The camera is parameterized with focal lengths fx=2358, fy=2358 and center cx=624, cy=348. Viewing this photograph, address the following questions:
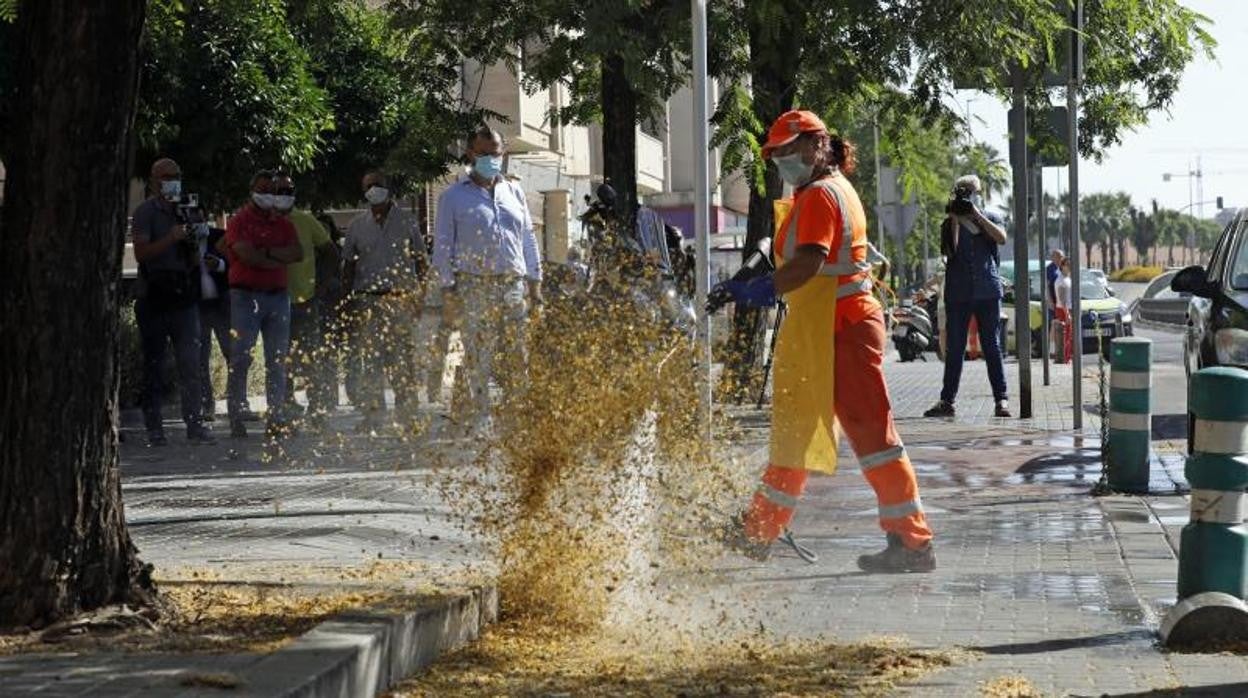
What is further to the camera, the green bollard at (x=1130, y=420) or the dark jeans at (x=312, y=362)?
the dark jeans at (x=312, y=362)

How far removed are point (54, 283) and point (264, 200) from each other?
899 cm

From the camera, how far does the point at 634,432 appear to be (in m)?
8.25

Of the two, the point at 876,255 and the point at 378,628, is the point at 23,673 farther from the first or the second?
the point at 876,255

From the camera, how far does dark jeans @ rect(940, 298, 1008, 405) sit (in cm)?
1788

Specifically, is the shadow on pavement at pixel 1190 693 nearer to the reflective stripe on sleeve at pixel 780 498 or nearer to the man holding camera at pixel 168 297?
the reflective stripe on sleeve at pixel 780 498

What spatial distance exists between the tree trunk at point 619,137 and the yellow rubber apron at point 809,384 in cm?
920

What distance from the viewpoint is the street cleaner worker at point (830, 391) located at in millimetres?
9062

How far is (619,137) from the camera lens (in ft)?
61.0

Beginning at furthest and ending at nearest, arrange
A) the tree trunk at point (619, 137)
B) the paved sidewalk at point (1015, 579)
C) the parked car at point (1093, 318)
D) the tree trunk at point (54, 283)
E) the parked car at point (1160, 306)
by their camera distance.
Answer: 1. the parked car at point (1160, 306)
2. the parked car at point (1093, 318)
3. the tree trunk at point (619, 137)
4. the paved sidewalk at point (1015, 579)
5. the tree trunk at point (54, 283)

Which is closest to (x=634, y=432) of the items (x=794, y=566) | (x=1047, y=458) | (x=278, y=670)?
(x=794, y=566)

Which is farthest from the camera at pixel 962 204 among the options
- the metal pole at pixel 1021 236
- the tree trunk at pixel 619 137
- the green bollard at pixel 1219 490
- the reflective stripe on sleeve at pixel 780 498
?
the green bollard at pixel 1219 490

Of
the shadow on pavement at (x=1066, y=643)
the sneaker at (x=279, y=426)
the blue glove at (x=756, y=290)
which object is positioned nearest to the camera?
the shadow on pavement at (x=1066, y=643)

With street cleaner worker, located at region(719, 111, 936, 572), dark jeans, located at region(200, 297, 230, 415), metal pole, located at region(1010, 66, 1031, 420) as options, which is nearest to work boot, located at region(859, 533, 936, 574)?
street cleaner worker, located at region(719, 111, 936, 572)

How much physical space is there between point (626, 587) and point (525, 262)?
6.37 m
